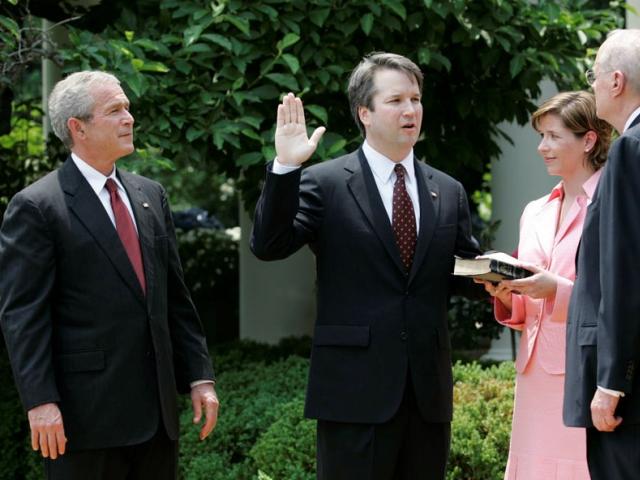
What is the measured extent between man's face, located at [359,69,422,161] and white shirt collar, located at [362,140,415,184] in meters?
0.03

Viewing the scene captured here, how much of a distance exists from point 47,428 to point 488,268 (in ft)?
5.62

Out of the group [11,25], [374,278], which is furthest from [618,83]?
[11,25]

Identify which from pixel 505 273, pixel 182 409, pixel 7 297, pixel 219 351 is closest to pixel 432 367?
pixel 505 273

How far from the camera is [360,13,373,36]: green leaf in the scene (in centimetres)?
676

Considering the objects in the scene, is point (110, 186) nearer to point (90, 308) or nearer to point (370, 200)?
point (90, 308)

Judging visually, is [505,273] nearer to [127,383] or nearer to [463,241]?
[463,241]

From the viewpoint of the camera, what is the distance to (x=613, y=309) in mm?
3551

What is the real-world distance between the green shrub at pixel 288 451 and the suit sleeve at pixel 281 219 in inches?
76.7

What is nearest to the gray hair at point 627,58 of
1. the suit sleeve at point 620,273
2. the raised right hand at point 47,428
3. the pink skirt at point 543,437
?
the suit sleeve at point 620,273

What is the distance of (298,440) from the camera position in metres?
6.12

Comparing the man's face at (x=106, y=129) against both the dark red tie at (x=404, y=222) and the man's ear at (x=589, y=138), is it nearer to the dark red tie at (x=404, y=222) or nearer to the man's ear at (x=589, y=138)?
the dark red tie at (x=404, y=222)

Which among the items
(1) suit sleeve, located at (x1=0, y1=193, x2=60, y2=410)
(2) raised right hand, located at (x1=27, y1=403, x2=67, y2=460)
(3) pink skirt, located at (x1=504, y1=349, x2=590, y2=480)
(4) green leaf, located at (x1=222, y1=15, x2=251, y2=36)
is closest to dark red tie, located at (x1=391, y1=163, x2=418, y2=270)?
(3) pink skirt, located at (x1=504, y1=349, x2=590, y2=480)

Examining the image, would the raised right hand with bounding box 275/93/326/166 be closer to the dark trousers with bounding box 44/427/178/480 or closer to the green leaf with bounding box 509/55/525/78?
the dark trousers with bounding box 44/427/178/480

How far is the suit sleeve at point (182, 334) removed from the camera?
4.57 metres
